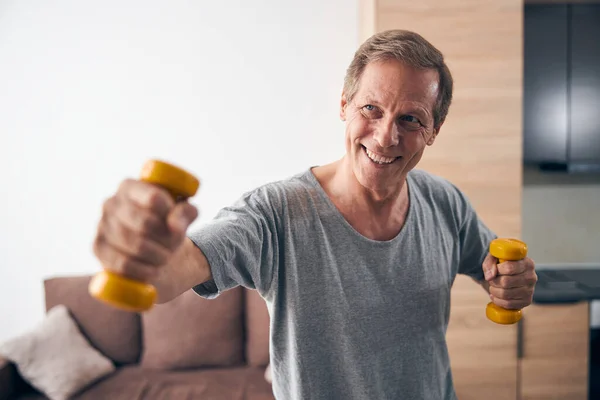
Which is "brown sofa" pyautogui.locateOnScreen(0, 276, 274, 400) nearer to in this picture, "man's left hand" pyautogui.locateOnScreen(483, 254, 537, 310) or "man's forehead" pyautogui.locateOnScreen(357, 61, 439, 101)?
"man's left hand" pyautogui.locateOnScreen(483, 254, 537, 310)

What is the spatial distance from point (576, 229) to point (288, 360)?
279 centimetres

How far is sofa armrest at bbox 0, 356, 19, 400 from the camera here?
2.27 metres

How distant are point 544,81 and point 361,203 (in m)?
2.15

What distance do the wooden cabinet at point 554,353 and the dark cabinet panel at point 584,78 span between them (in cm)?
94

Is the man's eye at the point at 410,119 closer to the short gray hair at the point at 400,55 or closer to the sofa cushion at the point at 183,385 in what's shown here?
the short gray hair at the point at 400,55

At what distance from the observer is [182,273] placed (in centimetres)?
69

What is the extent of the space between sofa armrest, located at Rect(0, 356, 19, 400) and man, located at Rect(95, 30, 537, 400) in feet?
6.34

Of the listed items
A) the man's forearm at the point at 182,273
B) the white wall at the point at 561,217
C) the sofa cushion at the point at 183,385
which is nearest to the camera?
the man's forearm at the point at 182,273

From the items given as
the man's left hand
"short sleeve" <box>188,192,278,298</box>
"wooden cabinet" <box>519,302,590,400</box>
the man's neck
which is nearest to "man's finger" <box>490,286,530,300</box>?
the man's left hand

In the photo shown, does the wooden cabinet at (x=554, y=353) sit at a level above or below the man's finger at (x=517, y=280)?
below

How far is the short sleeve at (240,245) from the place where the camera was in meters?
0.76

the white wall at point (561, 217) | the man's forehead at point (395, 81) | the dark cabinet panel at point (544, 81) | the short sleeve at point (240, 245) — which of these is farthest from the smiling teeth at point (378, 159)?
the white wall at point (561, 217)

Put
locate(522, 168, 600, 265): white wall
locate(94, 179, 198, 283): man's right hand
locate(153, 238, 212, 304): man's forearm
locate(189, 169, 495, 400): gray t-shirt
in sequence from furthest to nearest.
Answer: locate(522, 168, 600, 265): white wall, locate(189, 169, 495, 400): gray t-shirt, locate(153, 238, 212, 304): man's forearm, locate(94, 179, 198, 283): man's right hand

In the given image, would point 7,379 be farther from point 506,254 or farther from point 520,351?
point 520,351
